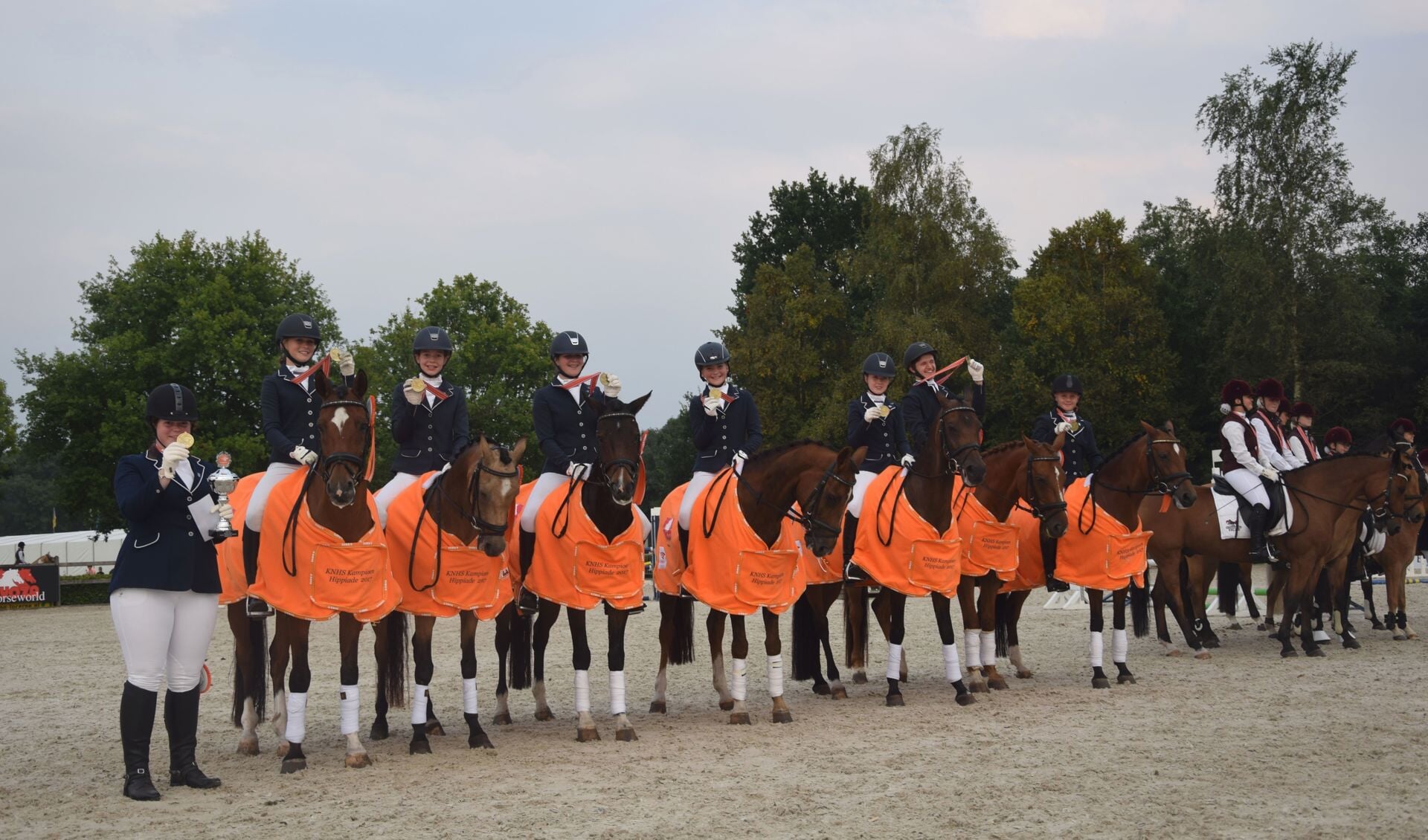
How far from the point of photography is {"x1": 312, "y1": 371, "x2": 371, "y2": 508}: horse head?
8039 millimetres

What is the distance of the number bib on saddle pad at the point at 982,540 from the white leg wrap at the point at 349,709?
5.70 meters

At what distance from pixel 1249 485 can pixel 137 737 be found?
1223 centimetres

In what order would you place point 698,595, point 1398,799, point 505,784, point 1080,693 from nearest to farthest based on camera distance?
1. point 1398,799
2. point 505,784
3. point 698,595
4. point 1080,693

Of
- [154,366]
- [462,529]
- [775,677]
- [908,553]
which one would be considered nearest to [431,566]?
[462,529]

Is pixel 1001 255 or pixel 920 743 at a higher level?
pixel 1001 255

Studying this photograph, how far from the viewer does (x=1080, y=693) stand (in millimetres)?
11219

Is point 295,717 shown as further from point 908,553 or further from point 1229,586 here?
point 1229,586

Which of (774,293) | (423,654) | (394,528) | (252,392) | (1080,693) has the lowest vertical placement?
(1080,693)

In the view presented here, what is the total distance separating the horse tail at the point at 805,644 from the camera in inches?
472

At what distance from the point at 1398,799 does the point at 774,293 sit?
1631 inches

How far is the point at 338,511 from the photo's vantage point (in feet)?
27.9

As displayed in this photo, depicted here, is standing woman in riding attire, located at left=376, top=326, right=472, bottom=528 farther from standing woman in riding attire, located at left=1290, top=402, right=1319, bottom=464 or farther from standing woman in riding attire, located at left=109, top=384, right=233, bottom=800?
standing woman in riding attire, located at left=1290, top=402, right=1319, bottom=464

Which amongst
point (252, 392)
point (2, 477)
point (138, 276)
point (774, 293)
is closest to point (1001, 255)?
point (774, 293)

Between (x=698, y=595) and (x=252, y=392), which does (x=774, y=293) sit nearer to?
(x=252, y=392)
